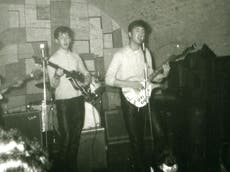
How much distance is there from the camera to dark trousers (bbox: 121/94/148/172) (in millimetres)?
4262

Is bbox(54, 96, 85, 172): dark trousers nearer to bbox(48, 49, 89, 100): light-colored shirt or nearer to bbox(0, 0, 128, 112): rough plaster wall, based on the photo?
bbox(48, 49, 89, 100): light-colored shirt

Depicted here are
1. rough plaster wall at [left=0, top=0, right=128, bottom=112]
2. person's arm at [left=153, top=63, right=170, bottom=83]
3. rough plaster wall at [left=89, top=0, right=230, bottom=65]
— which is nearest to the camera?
person's arm at [left=153, top=63, right=170, bottom=83]

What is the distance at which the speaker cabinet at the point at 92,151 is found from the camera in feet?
15.3

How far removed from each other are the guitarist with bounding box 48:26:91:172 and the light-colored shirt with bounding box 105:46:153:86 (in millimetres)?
729

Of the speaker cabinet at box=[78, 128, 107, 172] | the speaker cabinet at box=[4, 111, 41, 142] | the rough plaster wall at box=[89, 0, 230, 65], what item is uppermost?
the rough plaster wall at box=[89, 0, 230, 65]

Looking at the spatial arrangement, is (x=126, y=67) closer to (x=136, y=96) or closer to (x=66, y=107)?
(x=136, y=96)

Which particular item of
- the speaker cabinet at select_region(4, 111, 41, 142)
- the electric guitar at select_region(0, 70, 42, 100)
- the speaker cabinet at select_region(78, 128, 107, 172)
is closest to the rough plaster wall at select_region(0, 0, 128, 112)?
the electric guitar at select_region(0, 70, 42, 100)

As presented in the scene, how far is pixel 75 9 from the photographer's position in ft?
21.2

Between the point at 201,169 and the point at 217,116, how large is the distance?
783 mm

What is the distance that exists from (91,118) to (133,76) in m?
1.12

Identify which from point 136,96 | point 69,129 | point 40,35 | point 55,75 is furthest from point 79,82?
point 40,35

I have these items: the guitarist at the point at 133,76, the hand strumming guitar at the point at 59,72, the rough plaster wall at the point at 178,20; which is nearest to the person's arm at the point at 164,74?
the guitarist at the point at 133,76

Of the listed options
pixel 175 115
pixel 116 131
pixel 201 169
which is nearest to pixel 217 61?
pixel 175 115

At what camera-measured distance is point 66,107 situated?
15.5ft
